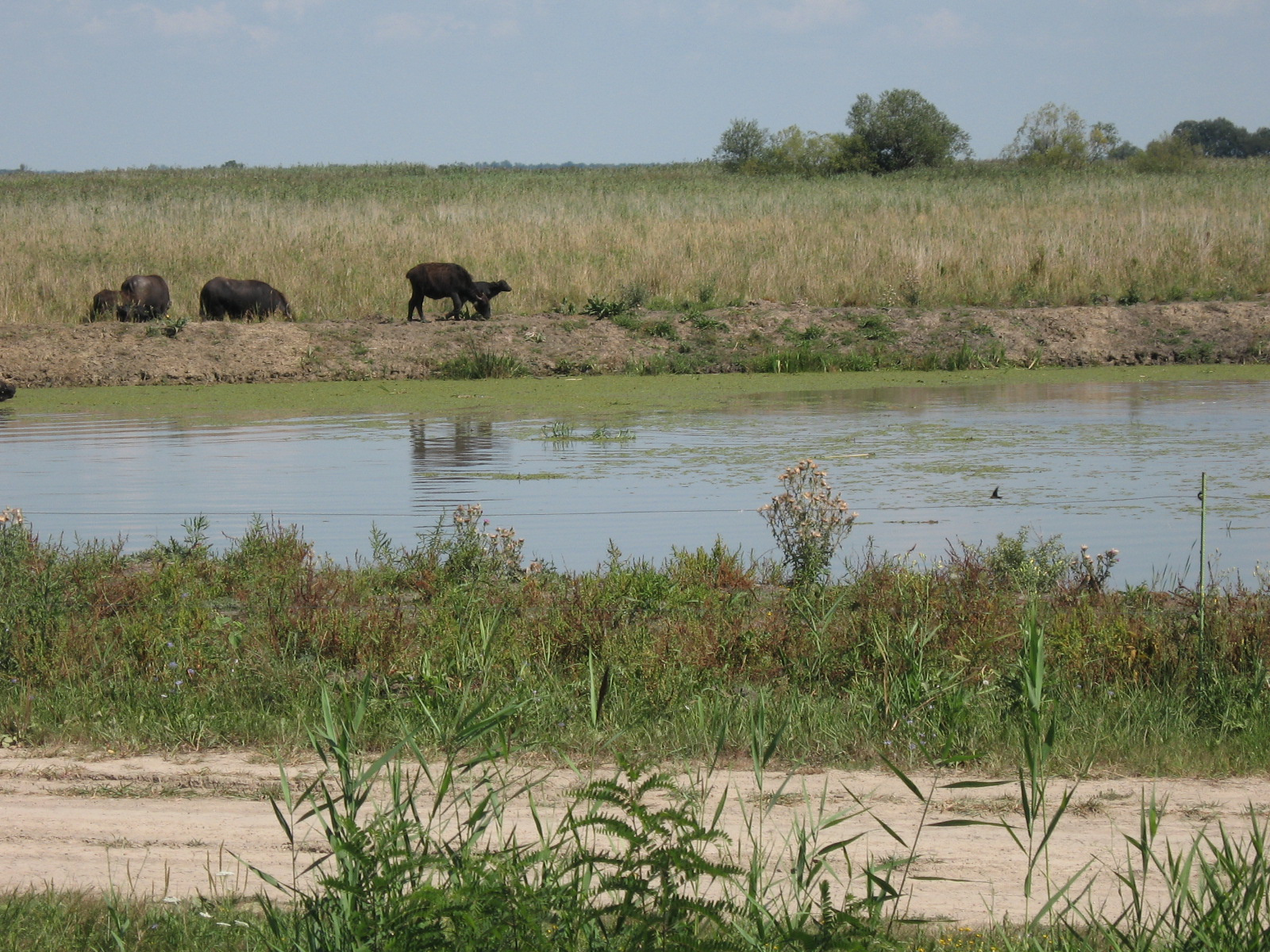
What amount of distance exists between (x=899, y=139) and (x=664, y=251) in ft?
211

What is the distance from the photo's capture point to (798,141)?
306ft

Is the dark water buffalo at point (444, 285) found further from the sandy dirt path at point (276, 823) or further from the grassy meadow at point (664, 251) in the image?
the sandy dirt path at point (276, 823)

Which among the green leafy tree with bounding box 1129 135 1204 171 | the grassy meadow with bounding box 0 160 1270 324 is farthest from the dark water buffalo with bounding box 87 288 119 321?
the green leafy tree with bounding box 1129 135 1204 171

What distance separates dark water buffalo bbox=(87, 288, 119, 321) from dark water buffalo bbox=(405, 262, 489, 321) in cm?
507

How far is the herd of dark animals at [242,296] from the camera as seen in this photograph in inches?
906

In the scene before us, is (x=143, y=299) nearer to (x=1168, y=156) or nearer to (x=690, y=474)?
(x=690, y=474)

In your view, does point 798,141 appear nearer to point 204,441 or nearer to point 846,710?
point 204,441

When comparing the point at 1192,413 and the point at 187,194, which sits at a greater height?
the point at 187,194

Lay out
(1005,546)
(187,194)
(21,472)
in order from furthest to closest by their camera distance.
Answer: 1. (187,194)
2. (21,472)
3. (1005,546)

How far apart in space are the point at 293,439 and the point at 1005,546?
31.6ft

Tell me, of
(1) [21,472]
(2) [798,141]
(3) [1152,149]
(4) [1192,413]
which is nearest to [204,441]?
(1) [21,472]

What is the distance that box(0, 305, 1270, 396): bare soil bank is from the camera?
21.5 m

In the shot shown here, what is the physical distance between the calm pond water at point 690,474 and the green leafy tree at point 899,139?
72179mm

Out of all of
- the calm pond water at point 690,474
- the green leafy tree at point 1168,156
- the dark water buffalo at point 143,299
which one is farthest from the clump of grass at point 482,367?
the green leafy tree at point 1168,156
